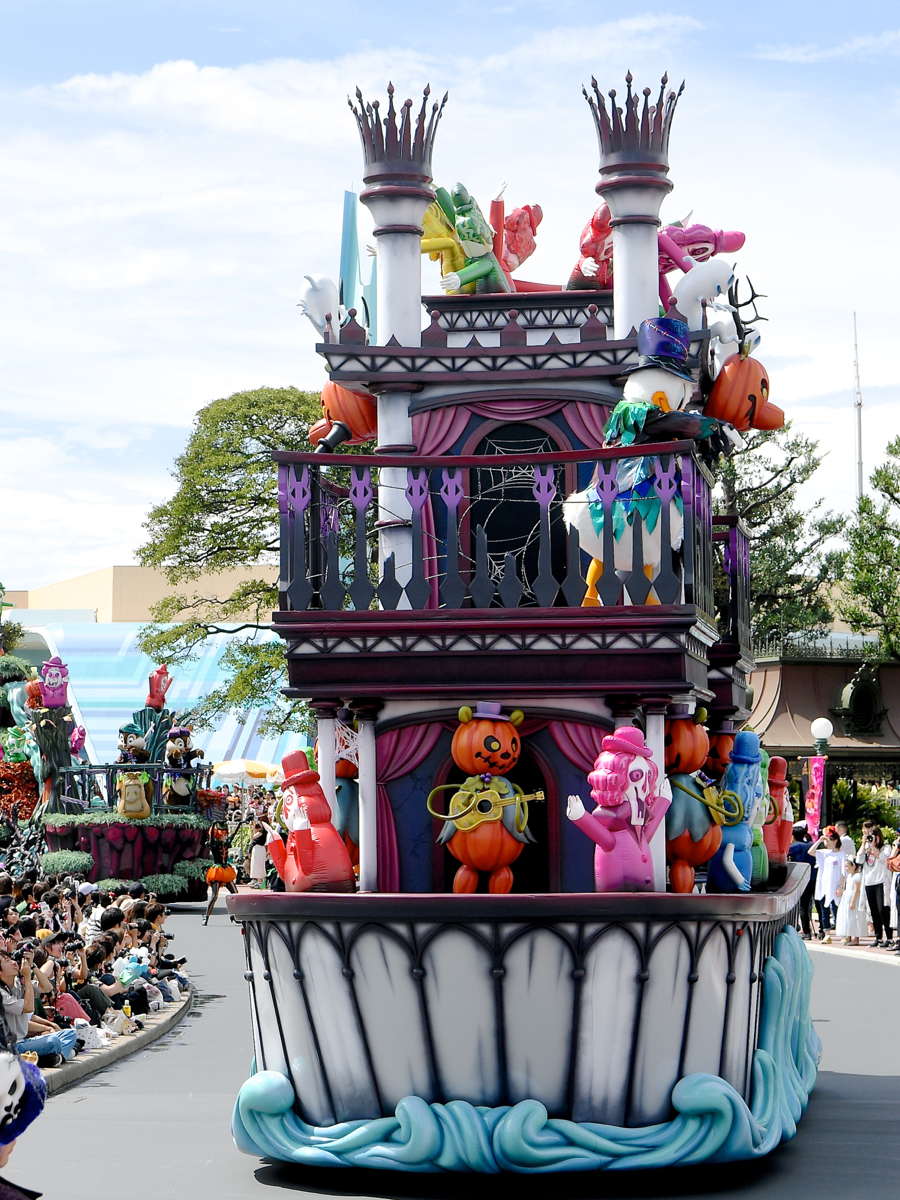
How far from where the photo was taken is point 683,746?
381 inches

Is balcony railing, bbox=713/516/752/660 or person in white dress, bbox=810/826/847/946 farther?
person in white dress, bbox=810/826/847/946

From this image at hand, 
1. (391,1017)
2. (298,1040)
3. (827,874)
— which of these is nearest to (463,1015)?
(391,1017)

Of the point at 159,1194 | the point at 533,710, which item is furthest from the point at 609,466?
the point at 159,1194

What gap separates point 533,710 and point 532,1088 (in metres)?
2.05

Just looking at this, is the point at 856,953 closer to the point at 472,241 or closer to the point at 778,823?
the point at 778,823

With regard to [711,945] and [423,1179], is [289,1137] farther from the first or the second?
[711,945]

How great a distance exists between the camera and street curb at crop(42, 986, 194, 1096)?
1250 centimetres

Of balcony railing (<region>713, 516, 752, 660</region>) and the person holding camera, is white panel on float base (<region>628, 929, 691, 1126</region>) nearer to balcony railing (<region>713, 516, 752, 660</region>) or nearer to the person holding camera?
balcony railing (<region>713, 516, 752, 660</region>)

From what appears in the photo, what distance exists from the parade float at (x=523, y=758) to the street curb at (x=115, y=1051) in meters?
2.80

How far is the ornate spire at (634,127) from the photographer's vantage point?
10383 mm

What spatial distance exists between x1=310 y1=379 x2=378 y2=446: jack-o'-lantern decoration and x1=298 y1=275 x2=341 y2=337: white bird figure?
40 centimetres

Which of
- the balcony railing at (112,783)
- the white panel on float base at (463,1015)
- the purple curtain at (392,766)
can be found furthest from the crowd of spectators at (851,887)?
the white panel on float base at (463,1015)

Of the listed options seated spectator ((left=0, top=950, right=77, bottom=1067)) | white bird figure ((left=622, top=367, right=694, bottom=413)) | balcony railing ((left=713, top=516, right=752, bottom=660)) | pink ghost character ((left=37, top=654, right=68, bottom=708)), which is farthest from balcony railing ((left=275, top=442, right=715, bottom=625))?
pink ghost character ((left=37, top=654, right=68, bottom=708))

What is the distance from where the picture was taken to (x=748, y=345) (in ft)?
37.2
